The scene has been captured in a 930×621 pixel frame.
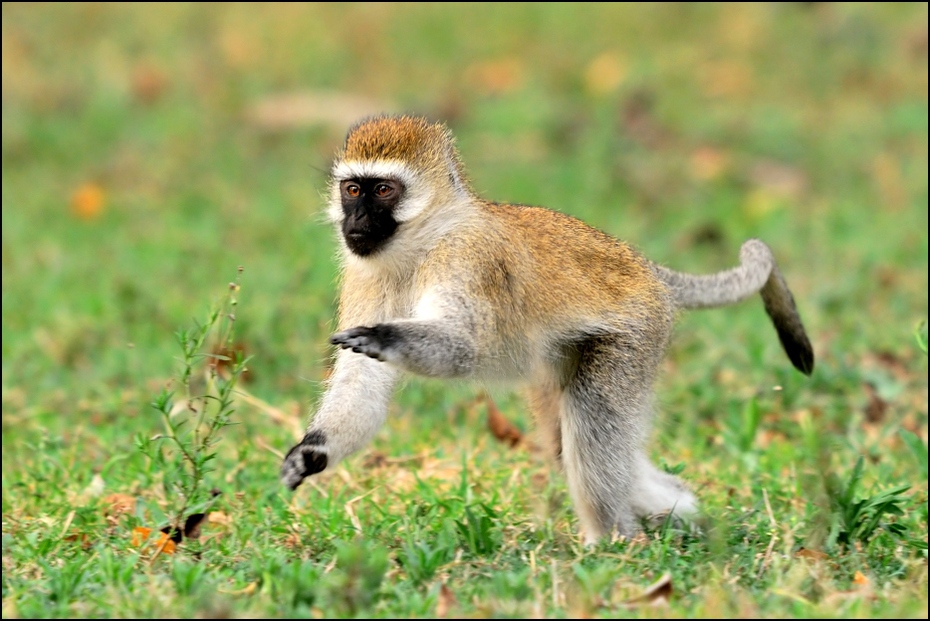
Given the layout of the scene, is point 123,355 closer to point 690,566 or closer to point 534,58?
point 690,566

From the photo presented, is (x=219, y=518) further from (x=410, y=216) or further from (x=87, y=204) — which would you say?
(x=87, y=204)

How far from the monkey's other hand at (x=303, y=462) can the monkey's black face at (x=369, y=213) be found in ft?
3.21

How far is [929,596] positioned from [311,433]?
8.10 ft

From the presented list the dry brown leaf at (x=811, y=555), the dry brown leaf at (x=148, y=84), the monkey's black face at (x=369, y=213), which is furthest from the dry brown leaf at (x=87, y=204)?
the dry brown leaf at (x=811, y=555)

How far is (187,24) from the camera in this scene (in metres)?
17.3

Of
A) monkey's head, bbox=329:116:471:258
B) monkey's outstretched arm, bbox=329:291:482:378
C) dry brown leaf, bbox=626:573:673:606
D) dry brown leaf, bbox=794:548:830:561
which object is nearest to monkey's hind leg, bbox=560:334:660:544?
monkey's outstretched arm, bbox=329:291:482:378

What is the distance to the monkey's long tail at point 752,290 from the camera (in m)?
6.52

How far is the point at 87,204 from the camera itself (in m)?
12.3

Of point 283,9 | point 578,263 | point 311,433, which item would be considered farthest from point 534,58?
point 311,433

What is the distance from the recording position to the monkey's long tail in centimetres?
652

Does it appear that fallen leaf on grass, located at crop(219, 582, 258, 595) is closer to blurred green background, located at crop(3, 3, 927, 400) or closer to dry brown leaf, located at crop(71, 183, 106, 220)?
blurred green background, located at crop(3, 3, 927, 400)

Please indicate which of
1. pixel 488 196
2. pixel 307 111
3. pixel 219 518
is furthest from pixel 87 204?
pixel 219 518

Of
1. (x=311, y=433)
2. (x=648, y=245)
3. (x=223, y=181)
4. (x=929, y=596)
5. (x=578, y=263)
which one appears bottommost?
(x=929, y=596)

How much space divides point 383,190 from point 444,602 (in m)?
2.07
